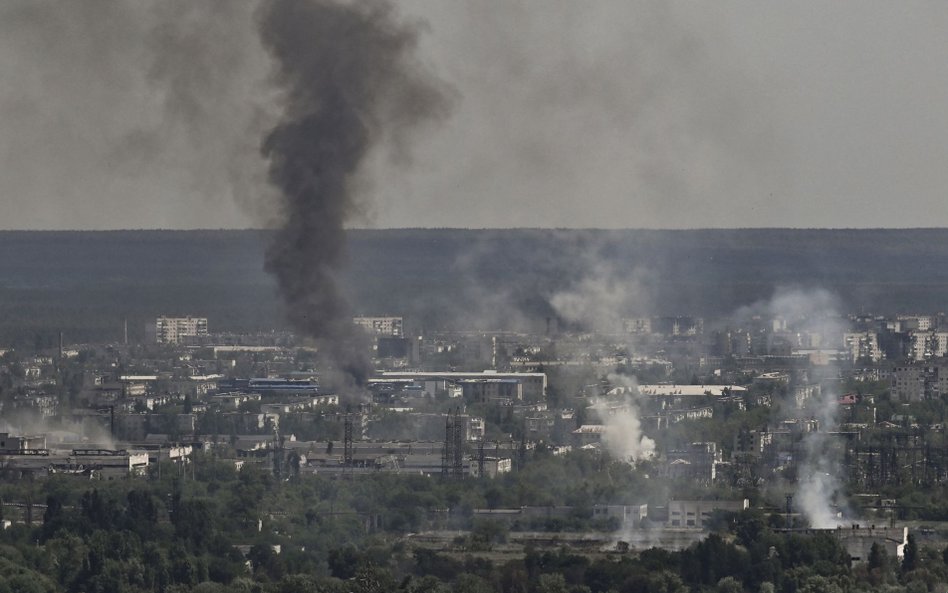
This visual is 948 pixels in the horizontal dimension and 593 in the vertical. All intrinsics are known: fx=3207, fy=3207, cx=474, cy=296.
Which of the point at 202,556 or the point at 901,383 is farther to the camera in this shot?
the point at 901,383

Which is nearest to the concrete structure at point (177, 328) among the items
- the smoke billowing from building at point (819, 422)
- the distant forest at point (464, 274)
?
the distant forest at point (464, 274)

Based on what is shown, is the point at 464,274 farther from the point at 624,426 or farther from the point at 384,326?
the point at 624,426

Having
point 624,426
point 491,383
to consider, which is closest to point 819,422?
point 624,426

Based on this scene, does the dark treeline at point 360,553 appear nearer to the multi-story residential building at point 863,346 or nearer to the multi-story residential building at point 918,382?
the multi-story residential building at point 918,382

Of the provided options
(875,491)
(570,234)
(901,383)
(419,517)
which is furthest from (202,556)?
(570,234)

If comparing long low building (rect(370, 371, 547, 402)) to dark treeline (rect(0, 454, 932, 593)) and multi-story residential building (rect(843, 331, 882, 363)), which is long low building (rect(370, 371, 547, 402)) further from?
dark treeline (rect(0, 454, 932, 593))

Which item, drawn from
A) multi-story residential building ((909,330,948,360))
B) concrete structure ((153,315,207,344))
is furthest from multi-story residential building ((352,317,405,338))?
multi-story residential building ((909,330,948,360))

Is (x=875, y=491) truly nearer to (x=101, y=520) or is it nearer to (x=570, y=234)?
(x=101, y=520)

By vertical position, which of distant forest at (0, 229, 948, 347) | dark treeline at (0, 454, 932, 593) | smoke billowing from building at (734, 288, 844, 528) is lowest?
dark treeline at (0, 454, 932, 593)
